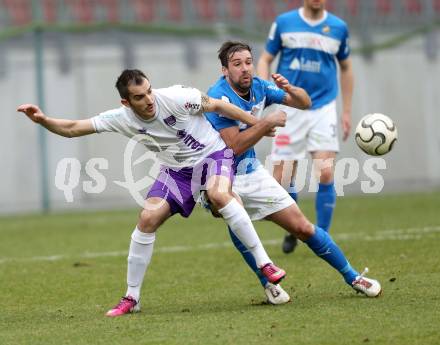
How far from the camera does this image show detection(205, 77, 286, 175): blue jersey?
6.61 m

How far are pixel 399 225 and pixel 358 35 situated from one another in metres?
6.45

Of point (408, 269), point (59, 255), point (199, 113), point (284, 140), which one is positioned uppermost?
point (199, 113)

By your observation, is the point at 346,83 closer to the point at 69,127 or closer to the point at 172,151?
the point at 172,151

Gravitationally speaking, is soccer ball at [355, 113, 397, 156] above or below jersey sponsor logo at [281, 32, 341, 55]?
below

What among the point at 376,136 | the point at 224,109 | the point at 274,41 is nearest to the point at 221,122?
the point at 224,109

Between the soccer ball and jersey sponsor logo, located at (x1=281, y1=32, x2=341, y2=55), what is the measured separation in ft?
6.31

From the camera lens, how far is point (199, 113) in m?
6.45

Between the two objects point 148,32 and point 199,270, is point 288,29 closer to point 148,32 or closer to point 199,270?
point 199,270

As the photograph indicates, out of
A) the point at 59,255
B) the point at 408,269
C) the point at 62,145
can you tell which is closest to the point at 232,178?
the point at 408,269

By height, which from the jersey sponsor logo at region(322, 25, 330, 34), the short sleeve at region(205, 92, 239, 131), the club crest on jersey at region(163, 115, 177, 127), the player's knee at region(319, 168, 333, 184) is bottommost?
the player's knee at region(319, 168, 333, 184)

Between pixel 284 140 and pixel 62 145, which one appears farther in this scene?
pixel 62 145

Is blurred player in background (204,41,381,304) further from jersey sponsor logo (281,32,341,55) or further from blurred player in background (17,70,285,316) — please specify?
jersey sponsor logo (281,32,341,55)

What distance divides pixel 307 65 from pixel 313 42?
21cm

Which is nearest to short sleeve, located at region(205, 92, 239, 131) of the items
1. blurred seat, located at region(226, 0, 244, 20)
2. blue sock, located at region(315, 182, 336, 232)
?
blue sock, located at region(315, 182, 336, 232)
